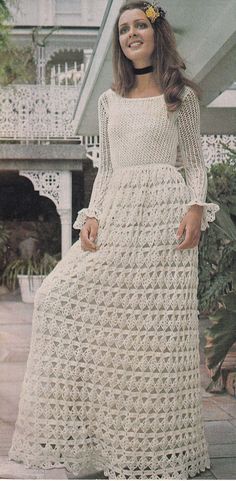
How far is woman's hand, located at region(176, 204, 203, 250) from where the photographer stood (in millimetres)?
1933

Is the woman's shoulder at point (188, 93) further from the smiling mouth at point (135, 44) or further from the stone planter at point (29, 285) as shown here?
the stone planter at point (29, 285)

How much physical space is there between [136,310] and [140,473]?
0.45 meters

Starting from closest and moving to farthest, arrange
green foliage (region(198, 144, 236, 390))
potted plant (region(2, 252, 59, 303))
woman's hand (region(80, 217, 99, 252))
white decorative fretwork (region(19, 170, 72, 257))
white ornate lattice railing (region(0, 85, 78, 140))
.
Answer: woman's hand (region(80, 217, 99, 252)), green foliage (region(198, 144, 236, 390)), white decorative fretwork (region(19, 170, 72, 257)), potted plant (region(2, 252, 59, 303)), white ornate lattice railing (region(0, 85, 78, 140))

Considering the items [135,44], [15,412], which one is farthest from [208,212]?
[15,412]

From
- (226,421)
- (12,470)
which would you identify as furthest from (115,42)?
(226,421)

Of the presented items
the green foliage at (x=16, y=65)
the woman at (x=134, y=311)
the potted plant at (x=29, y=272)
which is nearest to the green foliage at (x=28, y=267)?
the potted plant at (x=29, y=272)

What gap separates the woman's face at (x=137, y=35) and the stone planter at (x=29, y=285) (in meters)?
4.59

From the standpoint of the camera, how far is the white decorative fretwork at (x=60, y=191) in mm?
6332

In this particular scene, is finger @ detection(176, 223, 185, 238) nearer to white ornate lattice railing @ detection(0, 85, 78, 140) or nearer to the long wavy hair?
the long wavy hair

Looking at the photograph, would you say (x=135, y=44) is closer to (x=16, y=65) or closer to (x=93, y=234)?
(x=93, y=234)

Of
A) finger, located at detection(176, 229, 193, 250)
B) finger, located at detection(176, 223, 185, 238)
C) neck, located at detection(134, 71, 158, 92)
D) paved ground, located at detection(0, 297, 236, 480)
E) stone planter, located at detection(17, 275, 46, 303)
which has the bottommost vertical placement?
paved ground, located at detection(0, 297, 236, 480)

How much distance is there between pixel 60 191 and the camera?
21.1ft

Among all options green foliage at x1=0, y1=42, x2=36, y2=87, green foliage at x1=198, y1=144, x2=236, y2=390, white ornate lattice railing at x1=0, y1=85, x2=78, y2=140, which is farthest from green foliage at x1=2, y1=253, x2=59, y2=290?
green foliage at x1=198, y1=144, x2=236, y2=390

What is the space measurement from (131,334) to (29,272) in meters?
4.67
